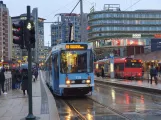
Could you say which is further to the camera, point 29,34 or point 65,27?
point 65,27

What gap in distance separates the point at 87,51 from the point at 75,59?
0.97 m

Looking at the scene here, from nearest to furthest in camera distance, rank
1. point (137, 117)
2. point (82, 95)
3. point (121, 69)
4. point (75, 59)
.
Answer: point (137, 117)
point (75, 59)
point (82, 95)
point (121, 69)

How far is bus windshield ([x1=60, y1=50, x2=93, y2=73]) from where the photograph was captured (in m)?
20.8

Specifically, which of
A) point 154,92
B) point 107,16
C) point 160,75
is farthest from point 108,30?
point 154,92

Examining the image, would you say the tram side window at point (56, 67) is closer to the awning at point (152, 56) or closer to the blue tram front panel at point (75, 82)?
the blue tram front panel at point (75, 82)

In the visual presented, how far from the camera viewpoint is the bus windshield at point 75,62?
68.3 feet

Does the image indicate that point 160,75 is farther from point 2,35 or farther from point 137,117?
point 2,35

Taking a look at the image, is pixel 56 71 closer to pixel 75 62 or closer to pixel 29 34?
pixel 75 62

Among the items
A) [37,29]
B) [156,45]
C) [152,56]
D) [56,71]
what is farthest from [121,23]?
[56,71]

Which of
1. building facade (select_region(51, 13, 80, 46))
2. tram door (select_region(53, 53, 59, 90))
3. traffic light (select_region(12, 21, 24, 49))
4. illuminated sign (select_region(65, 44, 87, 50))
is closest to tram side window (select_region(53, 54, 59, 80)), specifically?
tram door (select_region(53, 53, 59, 90))

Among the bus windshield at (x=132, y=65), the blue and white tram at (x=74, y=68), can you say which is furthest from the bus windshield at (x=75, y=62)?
the bus windshield at (x=132, y=65)

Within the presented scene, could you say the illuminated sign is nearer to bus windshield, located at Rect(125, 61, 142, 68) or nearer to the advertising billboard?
bus windshield, located at Rect(125, 61, 142, 68)

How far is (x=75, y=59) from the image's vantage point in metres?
20.8

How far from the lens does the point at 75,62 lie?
20.8 meters
